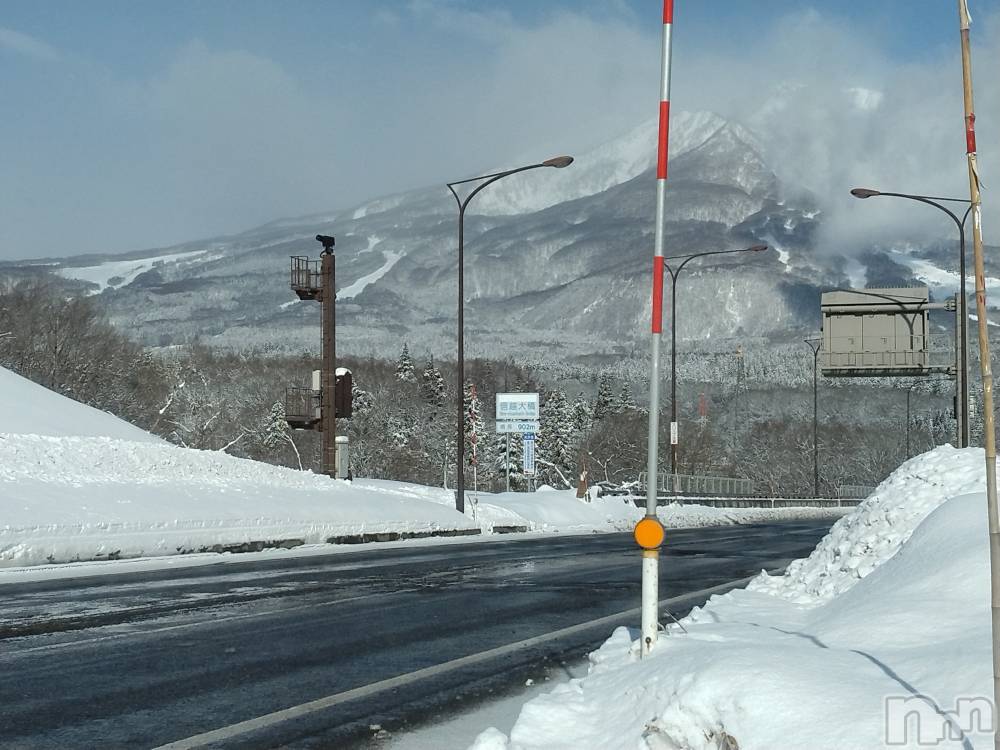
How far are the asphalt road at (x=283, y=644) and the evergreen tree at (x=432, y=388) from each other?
401 ft

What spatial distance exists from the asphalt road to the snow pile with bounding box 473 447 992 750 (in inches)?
44.5

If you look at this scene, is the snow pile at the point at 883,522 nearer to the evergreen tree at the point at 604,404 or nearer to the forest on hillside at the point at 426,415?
the forest on hillside at the point at 426,415

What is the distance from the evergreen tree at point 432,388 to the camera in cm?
14150

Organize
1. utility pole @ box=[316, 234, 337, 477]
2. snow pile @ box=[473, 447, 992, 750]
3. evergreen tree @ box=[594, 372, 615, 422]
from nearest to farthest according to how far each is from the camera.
Answer: 1. snow pile @ box=[473, 447, 992, 750]
2. utility pole @ box=[316, 234, 337, 477]
3. evergreen tree @ box=[594, 372, 615, 422]

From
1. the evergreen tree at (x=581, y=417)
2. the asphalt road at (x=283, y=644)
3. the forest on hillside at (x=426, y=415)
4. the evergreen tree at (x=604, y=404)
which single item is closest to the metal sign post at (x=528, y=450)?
the forest on hillside at (x=426, y=415)

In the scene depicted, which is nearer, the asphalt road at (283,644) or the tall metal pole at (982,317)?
the tall metal pole at (982,317)

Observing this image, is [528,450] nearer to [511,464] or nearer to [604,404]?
[511,464]

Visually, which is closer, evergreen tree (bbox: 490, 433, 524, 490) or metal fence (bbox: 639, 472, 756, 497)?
metal fence (bbox: 639, 472, 756, 497)

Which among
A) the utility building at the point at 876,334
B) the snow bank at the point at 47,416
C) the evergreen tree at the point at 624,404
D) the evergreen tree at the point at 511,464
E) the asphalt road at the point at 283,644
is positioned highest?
the utility building at the point at 876,334

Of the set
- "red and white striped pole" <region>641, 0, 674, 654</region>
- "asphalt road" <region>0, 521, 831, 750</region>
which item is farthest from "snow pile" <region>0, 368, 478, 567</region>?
"red and white striped pole" <region>641, 0, 674, 654</region>

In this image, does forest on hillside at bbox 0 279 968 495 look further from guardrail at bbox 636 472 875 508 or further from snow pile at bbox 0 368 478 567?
snow pile at bbox 0 368 478 567

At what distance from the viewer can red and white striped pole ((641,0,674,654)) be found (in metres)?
8.13

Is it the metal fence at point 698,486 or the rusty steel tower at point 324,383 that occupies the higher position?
the rusty steel tower at point 324,383

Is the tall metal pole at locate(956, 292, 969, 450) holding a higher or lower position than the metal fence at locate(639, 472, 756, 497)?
higher
